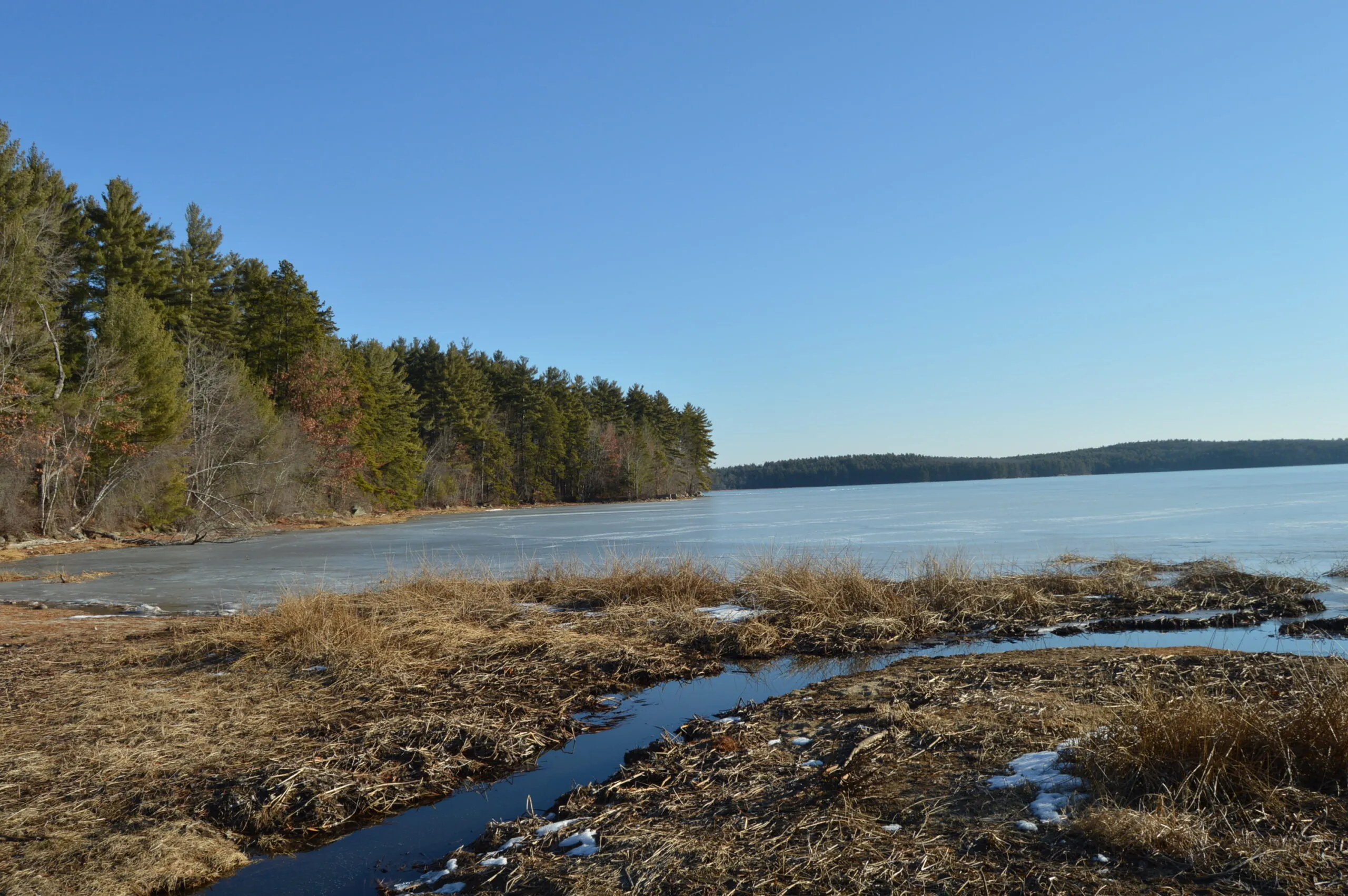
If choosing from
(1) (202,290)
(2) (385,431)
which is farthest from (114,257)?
(2) (385,431)

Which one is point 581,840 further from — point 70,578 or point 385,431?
point 385,431

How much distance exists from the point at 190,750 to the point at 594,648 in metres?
4.19

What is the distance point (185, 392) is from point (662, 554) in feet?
81.0

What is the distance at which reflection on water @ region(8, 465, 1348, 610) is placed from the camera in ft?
52.9

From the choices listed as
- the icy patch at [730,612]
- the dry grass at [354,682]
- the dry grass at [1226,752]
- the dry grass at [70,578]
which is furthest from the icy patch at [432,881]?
the dry grass at [70,578]

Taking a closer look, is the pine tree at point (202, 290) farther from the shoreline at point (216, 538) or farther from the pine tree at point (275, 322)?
the shoreline at point (216, 538)

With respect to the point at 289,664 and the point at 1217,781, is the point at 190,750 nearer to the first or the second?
the point at 289,664

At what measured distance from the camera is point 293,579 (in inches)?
650

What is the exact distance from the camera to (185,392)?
33531 millimetres

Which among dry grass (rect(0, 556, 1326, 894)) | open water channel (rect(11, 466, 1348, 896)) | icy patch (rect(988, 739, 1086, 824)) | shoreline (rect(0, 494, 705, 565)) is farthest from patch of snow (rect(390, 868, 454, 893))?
shoreline (rect(0, 494, 705, 565))

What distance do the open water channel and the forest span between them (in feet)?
17.2

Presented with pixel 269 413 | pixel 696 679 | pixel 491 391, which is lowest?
pixel 696 679

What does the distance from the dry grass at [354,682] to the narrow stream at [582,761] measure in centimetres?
21

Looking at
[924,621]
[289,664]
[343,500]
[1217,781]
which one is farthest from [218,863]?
[343,500]
